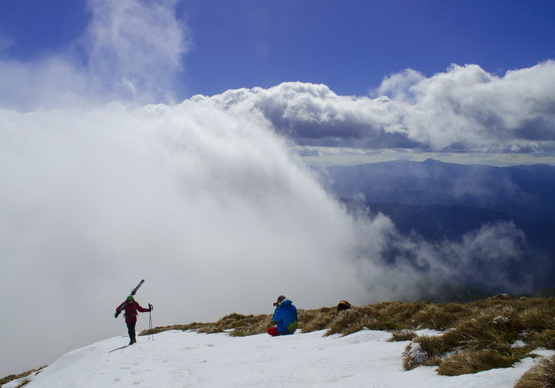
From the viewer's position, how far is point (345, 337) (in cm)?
1147

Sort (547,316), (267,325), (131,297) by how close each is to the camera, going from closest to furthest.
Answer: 1. (547,316)
2. (267,325)
3. (131,297)

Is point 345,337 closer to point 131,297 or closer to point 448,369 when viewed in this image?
point 448,369

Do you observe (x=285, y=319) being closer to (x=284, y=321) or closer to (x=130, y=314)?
(x=284, y=321)

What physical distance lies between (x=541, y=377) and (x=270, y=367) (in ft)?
19.9

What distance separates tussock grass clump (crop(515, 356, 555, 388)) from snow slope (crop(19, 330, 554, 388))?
0.99 ft

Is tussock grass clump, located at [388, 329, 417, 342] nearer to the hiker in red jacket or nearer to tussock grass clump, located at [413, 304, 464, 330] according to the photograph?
tussock grass clump, located at [413, 304, 464, 330]

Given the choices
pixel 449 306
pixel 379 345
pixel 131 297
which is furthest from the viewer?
pixel 131 297

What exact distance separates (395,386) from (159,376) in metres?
7.27

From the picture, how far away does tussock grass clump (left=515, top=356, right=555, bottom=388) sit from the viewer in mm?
4758

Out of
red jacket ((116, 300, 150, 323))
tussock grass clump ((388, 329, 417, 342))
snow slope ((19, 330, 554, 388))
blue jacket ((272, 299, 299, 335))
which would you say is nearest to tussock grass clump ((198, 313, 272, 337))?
blue jacket ((272, 299, 299, 335))

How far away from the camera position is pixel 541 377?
486cm

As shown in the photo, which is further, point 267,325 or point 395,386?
point 267,325

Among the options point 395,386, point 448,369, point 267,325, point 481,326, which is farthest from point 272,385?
point 267,325

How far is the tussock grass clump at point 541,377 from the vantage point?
187 inches
